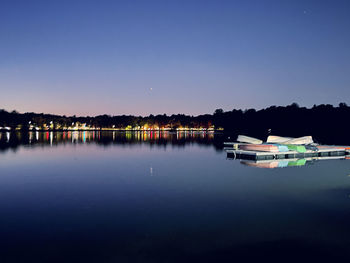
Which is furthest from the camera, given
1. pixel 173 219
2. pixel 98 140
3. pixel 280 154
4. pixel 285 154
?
pixel 98 140

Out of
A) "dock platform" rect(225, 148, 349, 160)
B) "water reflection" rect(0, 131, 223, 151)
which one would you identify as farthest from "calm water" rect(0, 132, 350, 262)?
"water reflection" rect(0, 131, 223, 151)

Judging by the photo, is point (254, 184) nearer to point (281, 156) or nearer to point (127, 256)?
point (127, 256)

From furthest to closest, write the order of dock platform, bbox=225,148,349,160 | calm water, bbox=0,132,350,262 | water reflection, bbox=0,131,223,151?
water reflection, bbox=0,131,223,151 → dock platform, bbox=225,148,349,160 → calm water, bbox=0,132,350,262

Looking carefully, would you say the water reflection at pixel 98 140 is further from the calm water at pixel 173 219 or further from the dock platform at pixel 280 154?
the calm water at pixel 173 219

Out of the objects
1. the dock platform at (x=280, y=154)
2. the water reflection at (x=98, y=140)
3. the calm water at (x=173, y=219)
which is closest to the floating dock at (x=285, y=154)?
the dock platform at (x=280, y=154)

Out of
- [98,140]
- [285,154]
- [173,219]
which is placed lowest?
[98,140]

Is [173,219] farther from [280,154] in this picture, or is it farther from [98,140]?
[98,140]

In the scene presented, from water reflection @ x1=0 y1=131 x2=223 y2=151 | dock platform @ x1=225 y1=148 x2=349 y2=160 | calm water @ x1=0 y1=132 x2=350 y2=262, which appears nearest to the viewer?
calm water @ x1=0 y1=132 x2=350 y2=262

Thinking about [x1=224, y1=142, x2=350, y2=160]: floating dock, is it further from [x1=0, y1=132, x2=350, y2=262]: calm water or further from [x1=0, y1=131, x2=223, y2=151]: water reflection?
[x1=0, y1=131, x2=223, y2=151]: water reflection

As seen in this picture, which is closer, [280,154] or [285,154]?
[280,154]

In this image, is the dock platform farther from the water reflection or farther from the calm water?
the water reflection

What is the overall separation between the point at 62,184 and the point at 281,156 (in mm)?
29331

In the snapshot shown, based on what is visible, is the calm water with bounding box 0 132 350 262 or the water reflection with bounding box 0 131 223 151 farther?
the water reflection with bounding box 0 131 223 151

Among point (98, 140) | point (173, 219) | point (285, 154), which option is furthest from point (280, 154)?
point (98, 140)
